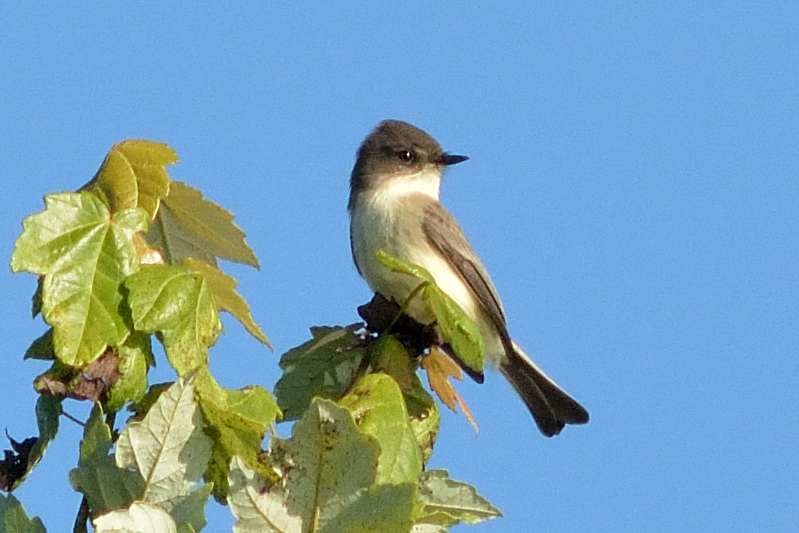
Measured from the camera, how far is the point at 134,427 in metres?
2.10

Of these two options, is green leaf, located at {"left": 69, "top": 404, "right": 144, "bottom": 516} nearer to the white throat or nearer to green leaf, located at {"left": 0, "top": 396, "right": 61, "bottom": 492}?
green leaf, located at {"left": 0, "top": 396, "right": 61, "bottom": 492}

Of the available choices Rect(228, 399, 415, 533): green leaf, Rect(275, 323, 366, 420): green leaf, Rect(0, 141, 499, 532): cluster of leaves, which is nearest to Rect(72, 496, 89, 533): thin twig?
Rect(0, 141, 499, 532): cluster of leaves

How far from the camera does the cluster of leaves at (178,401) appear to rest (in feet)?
6.65

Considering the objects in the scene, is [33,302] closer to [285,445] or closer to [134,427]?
[134,427]

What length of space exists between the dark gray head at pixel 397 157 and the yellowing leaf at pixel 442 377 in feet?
10.9

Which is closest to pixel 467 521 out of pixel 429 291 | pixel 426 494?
pixel 426 494

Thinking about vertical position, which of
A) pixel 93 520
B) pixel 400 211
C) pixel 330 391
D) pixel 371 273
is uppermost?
pixel 400 211

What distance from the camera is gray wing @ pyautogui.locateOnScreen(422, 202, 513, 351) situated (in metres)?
6.43

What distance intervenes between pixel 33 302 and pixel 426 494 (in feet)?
2.62

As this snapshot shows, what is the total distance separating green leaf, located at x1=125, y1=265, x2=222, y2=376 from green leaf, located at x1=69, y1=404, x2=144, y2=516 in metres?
0.25

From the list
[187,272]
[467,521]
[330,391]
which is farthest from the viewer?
[330,391]

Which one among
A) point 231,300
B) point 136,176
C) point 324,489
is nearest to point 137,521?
point 324,489

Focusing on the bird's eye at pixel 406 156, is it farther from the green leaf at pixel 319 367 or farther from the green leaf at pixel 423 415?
the green leaf at pixel 423 415

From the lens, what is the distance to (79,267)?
2344 millimetres
